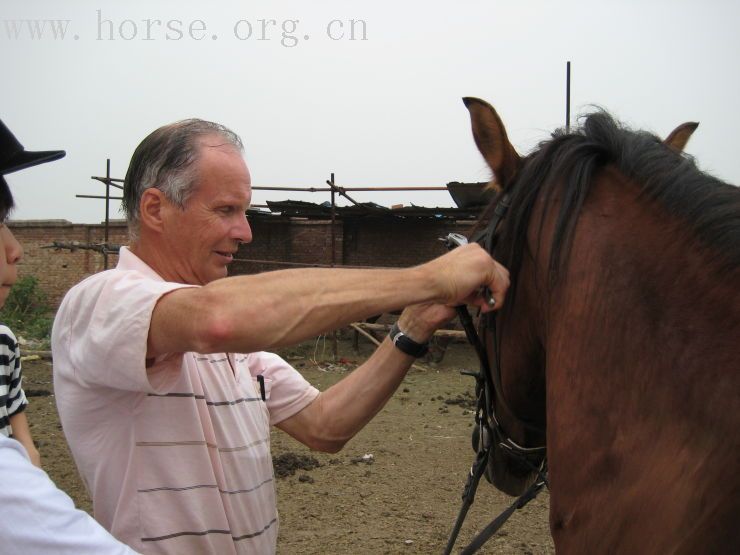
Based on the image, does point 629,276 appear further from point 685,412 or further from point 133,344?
point 133,344

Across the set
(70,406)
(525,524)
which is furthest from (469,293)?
(525,524)

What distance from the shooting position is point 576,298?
1.18m

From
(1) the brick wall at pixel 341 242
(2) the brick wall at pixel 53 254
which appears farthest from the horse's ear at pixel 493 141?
(2) the brick wall at pixel 53 254

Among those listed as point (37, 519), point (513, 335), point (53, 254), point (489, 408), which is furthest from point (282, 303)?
point (53, 254)

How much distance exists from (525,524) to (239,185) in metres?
4.13

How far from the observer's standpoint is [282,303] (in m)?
1.13

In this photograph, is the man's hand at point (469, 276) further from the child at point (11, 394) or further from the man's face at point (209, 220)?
the child at point (11, 394)

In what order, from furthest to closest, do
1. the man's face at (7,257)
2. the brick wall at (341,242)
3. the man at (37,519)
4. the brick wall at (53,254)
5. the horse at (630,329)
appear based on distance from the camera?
the brick wall at (53,254) → the brick wall at (341,242) → the man's face at (7,257) → the horse at (630,329) → the man at (37,519)

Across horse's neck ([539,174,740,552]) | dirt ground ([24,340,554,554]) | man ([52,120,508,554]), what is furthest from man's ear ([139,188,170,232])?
dirt ground ([24,340,554,554])

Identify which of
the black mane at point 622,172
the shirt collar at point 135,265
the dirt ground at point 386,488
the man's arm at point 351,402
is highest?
the black mane at point 622,172

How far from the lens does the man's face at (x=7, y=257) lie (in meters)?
1.10

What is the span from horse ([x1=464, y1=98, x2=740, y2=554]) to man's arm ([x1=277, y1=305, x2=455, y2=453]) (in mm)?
603

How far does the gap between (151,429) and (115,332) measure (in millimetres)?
381

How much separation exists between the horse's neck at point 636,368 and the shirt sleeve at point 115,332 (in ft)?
2.79
